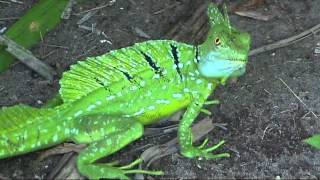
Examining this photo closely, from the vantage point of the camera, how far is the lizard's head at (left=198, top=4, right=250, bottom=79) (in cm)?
420

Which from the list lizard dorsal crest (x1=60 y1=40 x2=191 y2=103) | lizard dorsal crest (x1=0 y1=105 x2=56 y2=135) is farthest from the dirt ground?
lizard dorsal crest (x1=60 y1=40 x2=191 y2=103)

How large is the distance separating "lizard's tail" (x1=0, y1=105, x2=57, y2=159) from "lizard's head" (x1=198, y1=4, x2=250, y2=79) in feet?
3.80

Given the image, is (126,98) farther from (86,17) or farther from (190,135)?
(86,17)

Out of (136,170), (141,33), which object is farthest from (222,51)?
(141,33)

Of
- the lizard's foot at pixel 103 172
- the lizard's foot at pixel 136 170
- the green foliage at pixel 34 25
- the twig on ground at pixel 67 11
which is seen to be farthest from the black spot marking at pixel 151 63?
the twig on ground at pixel 67 11

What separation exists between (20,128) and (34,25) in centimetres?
157

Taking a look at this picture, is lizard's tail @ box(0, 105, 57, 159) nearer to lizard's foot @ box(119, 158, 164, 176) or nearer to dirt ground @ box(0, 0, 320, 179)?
dirt ground @ box(0, 0, 320, 179)

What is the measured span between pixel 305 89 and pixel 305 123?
1.37ft

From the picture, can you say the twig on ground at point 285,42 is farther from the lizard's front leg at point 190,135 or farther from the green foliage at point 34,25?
the green foliage at point 34,25

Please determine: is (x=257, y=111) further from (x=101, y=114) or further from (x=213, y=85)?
(x=101, y=114)

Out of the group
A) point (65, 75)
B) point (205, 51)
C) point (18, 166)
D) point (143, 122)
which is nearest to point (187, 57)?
point (205, 51)

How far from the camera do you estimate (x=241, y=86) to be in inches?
203

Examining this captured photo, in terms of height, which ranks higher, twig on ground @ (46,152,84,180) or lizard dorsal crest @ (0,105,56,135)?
lizard dorsal crest @ (0,105,56,135)

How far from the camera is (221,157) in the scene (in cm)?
448
